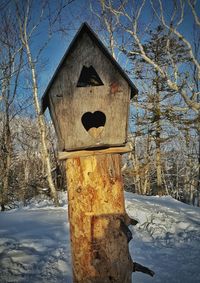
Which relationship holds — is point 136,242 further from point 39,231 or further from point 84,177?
point 84,177

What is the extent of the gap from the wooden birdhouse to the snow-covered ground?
2949mm

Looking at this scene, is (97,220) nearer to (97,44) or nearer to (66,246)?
(97,44)

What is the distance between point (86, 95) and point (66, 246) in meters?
3.99

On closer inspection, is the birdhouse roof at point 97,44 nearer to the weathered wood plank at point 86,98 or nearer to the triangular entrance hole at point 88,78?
the weathered wood plank at point 86,98

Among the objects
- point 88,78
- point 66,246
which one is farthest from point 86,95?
point 66,246

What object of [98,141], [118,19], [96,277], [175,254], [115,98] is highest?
[118,19]

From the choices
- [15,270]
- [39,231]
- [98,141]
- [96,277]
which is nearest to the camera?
[96,277]

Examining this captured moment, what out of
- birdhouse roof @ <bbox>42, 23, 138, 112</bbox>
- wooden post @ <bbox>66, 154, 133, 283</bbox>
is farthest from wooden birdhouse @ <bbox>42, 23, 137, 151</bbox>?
wooden post @ <bbox>66, 154, 133, 283</bbox>

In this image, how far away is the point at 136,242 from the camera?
6.25 metres

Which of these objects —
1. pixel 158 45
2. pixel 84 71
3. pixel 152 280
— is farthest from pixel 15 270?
pixel 158 45

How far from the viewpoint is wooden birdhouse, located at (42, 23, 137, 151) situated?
231 cm

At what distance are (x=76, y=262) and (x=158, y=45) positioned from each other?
1570cm

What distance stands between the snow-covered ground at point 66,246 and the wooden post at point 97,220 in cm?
242

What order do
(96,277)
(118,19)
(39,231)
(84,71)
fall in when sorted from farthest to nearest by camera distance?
(118,19)
(39,231)
(84,71)
(96,277)
